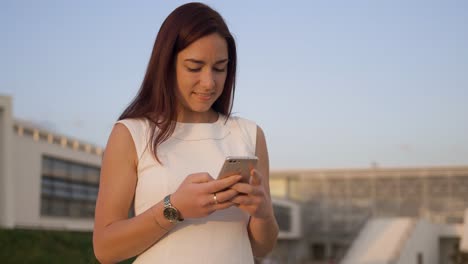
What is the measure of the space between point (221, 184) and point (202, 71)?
0.42 meters

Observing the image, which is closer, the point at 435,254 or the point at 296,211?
the point at 435,254

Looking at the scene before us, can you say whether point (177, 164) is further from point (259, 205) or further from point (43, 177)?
point (43, 177)

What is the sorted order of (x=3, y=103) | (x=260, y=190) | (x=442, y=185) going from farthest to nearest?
(x=442, y=185) < (x=3, y=103) < (x=260, y=190)

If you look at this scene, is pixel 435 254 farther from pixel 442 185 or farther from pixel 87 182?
pixel 87 182

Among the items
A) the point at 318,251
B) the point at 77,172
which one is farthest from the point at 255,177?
the point at 318,251

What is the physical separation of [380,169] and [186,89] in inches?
1762

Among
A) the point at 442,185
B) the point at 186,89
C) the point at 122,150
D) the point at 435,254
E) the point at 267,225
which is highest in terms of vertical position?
the point at 186,89

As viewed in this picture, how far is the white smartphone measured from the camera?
1.95 m

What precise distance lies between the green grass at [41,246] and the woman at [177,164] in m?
12.5

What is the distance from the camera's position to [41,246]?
1666 cm

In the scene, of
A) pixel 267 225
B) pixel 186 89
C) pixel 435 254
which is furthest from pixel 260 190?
pixel 435 254

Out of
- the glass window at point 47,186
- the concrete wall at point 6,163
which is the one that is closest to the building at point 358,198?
the glass window at point 47,186

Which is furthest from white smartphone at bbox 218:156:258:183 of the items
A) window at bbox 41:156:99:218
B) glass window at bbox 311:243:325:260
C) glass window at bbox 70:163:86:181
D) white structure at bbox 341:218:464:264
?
glass window at bbox 311:243:325:260

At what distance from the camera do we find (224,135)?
2385mm
